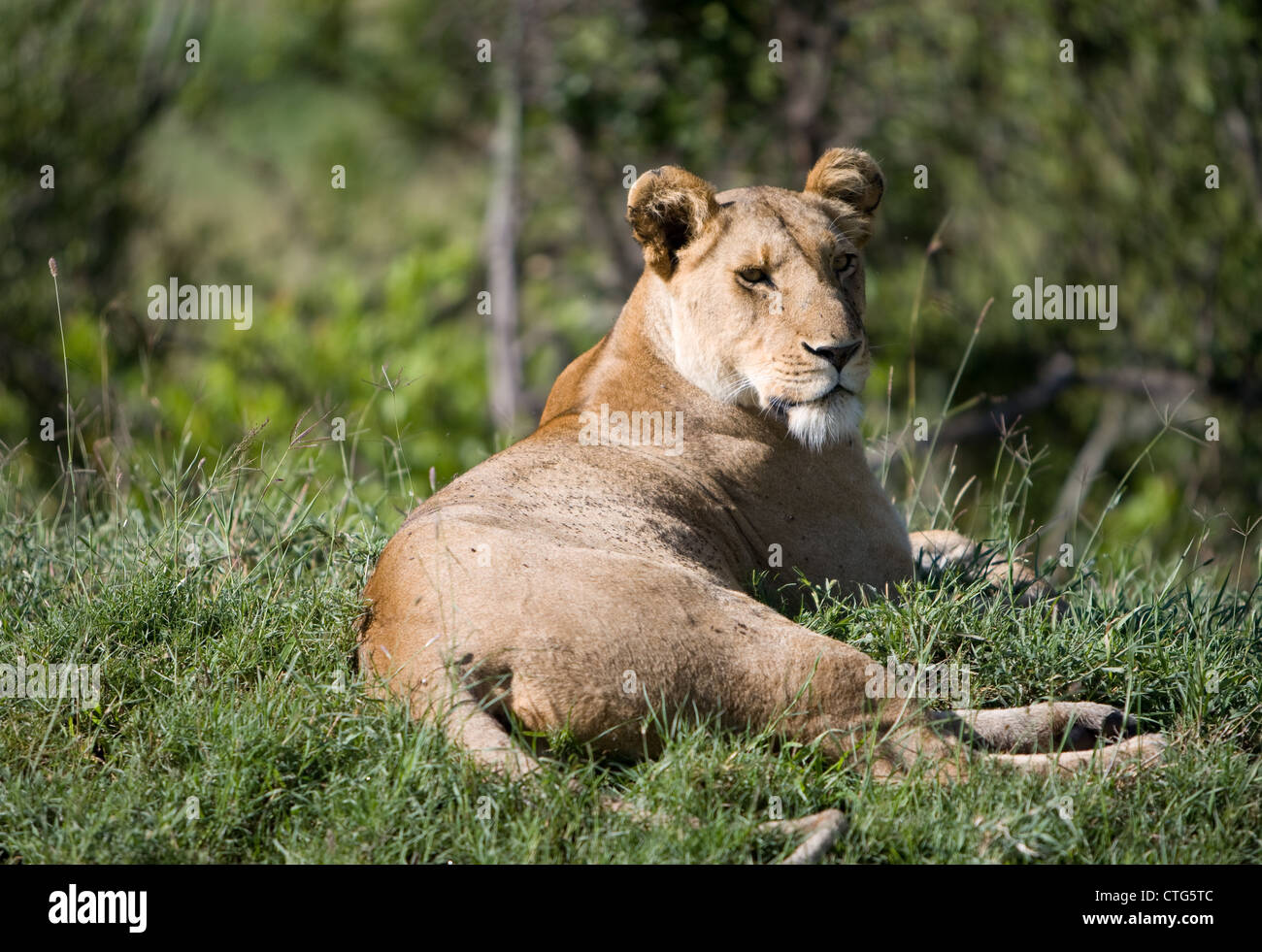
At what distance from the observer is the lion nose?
4691 millimetres

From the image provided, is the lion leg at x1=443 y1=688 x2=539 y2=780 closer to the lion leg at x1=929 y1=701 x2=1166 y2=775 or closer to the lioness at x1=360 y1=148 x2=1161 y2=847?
the lioness at x1=360 y1=148 x2=1161 y2=847

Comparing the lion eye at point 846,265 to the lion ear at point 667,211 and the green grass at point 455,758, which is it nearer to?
the lion ear at point 667,211

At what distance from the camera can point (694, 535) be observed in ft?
14.6

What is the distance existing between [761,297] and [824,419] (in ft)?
1.63

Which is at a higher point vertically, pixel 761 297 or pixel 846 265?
pixel 846 265

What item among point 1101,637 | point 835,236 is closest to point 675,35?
point 835,236

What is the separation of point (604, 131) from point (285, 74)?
5.27 meters

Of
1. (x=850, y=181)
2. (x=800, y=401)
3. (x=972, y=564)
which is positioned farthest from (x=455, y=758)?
(x=850, y=181)

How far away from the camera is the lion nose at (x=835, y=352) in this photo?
4691 millimetres

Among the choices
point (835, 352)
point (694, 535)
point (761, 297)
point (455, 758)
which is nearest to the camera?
point (455, 758)

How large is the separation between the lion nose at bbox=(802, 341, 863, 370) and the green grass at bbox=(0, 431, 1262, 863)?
807 millimetres

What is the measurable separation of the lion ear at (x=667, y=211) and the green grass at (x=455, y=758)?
139 centimetres

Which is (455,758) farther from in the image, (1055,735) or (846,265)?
(846,265)
